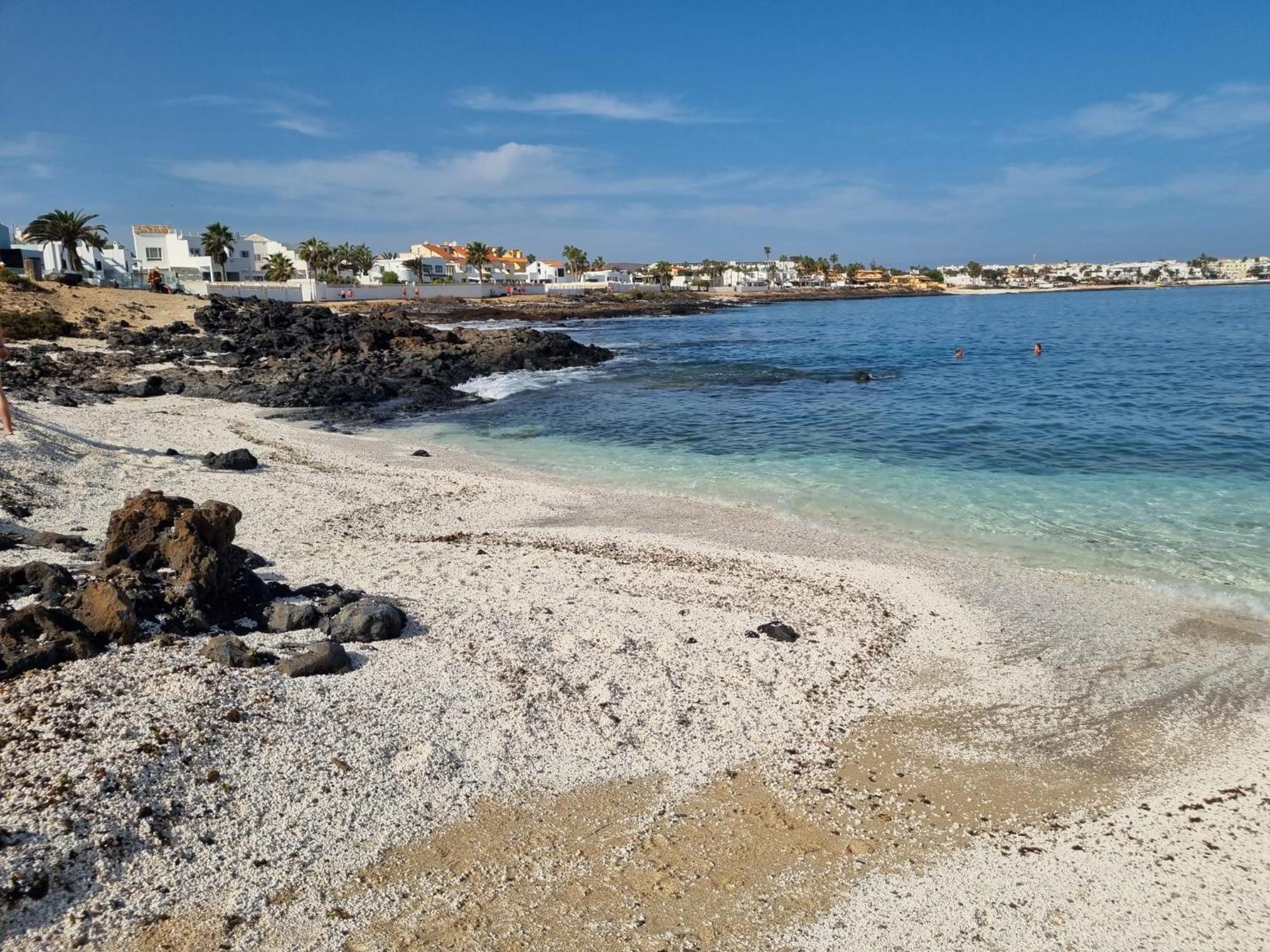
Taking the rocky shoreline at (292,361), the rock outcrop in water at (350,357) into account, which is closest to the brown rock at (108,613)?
the rocky shoreline at (292,361)

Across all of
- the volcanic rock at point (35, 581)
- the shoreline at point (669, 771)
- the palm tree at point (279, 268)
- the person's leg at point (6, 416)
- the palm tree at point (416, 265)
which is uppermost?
the palm tree at point (416, 265)

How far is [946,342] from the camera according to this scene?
60.8m

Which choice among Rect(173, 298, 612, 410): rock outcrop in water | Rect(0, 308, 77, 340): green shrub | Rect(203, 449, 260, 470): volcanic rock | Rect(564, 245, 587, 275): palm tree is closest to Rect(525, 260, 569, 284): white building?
Rect(564, 245, 587, 275): palm tree

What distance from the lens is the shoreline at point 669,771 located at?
4.74 meters

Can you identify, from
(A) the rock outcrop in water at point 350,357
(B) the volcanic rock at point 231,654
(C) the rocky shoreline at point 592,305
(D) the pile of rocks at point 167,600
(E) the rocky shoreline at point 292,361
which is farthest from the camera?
(C) the rocky shoreline at point 592,305

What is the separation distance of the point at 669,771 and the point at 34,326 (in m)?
41.6

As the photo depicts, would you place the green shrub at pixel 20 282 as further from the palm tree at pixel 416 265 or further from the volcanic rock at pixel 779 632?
the palm tree at pixel 416 265

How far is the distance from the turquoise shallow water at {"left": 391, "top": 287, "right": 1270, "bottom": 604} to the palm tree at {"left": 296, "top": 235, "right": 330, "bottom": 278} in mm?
63949

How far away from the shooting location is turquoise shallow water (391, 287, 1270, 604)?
13148 millimetres

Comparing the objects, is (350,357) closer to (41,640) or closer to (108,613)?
(108,613)

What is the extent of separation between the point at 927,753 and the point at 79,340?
42181 millimetres

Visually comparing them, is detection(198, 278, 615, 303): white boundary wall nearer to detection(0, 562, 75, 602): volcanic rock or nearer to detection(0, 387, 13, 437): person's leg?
detection(0, 387, 13, 437): person's leg

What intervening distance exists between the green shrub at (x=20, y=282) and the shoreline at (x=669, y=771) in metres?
42.9

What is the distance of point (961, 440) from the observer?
21.3 metres
